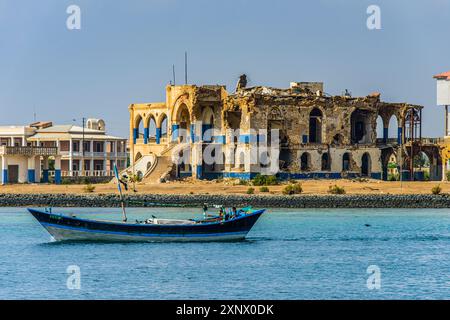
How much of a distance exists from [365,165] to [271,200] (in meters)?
14.9

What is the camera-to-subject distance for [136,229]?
187 feet

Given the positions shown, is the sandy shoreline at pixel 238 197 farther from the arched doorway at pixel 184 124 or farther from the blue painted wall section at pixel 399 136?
the blue painted wall section at pixel 399 136

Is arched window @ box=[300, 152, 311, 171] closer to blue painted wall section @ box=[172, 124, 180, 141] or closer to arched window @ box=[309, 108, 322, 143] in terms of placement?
arched window @ box=[309, 108, 322, 143]

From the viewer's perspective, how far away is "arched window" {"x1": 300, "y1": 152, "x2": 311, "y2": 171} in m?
95.8

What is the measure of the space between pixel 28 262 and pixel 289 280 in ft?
41.4

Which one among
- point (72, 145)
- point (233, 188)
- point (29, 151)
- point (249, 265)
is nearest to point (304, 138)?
point (233, 188)

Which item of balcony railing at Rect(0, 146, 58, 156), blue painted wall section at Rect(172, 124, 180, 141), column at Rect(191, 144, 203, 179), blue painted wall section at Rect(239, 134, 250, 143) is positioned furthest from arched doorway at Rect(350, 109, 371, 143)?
balcony railing at Rect(0, 146, 58, 156)

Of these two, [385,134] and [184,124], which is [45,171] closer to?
[184,124]

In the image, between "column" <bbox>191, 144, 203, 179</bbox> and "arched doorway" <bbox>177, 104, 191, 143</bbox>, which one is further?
"arched doorway" <bbox>177, 104, 191, 143</bbox>

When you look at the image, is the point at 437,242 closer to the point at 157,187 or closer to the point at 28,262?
the point at 28,262

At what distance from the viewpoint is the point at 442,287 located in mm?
45469

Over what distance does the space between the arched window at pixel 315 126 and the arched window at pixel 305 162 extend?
5.28 feet

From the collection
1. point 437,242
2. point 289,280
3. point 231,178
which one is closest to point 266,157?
point 231,178
